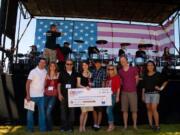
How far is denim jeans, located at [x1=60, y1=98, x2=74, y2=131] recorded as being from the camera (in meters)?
7.52

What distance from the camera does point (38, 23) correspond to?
14383 millimetres

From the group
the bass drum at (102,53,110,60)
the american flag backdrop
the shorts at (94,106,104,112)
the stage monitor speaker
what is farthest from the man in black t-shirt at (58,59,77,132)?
the american flag backdrop

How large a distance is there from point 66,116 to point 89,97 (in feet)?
2.10

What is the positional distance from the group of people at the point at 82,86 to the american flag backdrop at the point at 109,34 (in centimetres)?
611

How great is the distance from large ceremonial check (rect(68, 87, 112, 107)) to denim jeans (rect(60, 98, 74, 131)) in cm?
12

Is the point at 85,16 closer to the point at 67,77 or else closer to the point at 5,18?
the point at 5,18

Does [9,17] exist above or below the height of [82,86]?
above

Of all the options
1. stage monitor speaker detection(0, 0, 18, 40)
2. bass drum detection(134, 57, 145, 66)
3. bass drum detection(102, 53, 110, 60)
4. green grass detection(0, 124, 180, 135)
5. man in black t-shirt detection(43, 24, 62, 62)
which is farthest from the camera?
bass drum detection(102, 53, 110, 60)

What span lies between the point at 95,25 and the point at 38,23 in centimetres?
238

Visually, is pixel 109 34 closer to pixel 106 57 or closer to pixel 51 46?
pixel 106 57

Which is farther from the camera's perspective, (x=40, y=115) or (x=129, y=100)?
(x=129, y=100)

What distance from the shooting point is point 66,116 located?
7582mm

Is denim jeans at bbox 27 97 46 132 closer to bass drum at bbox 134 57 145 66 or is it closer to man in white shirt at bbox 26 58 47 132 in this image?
man in white shirt at bbox 26 58 47 132

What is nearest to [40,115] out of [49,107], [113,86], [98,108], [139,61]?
[49,107]
